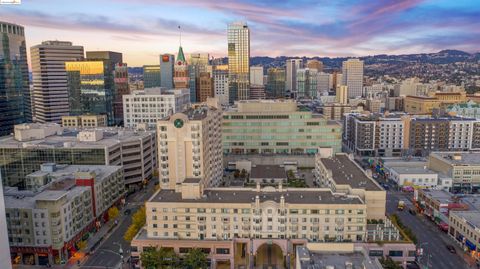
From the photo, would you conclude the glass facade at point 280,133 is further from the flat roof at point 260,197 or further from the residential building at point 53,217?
the residential building at point 53,217

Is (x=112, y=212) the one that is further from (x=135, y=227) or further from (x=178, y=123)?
(x=178, y=123)

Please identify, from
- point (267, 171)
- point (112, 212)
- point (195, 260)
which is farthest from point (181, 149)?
point (267, 171)

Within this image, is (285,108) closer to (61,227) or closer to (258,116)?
(258,116)

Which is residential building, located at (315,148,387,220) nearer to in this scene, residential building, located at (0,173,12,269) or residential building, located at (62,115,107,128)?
residential building, located at (0,173,12,269)

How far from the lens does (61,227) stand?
78.3 meters

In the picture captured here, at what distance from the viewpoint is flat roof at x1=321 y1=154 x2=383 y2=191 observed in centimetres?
9029

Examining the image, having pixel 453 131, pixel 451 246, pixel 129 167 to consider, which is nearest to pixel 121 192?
pixel 129 167

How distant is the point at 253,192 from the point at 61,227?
3887 cm

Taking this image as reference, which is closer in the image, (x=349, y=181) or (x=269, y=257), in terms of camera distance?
(x=269, y=257)

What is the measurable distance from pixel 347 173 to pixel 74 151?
75367 millimetres

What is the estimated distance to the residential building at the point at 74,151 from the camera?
11438 centimetres

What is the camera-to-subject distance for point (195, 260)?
6925cm

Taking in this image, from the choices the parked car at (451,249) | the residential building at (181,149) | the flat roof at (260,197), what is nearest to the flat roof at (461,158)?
the parked car at (451,249)

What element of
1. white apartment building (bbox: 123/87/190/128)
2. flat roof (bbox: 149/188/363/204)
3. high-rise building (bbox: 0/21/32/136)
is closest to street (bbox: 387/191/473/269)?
flat roof (bbox: 149/188/363/204)
